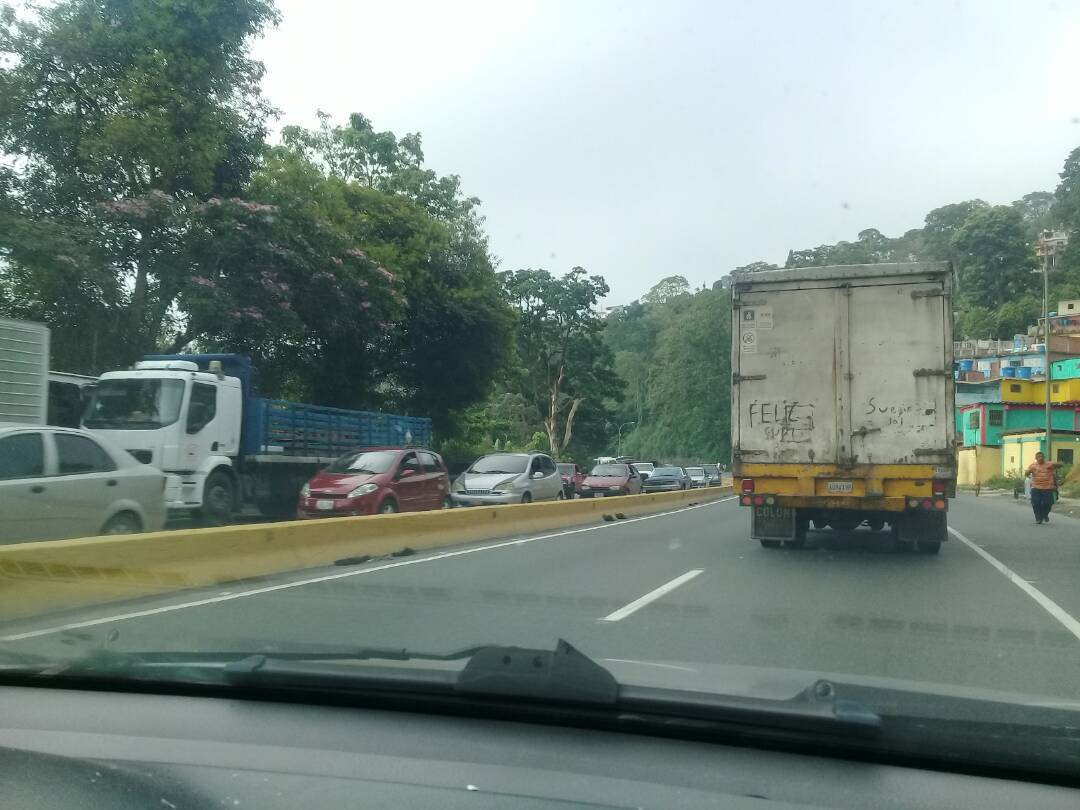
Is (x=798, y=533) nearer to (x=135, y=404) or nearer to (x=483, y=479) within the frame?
(x=483, y=479)

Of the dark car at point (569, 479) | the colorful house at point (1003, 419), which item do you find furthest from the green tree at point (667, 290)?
the dark car at point (569, 479)

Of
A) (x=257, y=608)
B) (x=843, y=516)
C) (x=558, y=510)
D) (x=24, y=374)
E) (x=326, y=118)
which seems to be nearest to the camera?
(x=257, y=608)

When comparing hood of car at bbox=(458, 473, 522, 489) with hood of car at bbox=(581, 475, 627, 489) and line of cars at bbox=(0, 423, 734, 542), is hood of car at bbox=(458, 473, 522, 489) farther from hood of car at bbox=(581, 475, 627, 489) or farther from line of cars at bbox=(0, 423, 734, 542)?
hood of car at bbox=(581, 475, 627, 489)

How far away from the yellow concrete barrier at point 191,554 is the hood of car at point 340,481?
1992 mm

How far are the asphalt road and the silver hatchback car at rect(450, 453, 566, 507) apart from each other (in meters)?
7.33

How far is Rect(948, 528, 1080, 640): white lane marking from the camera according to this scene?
823cm

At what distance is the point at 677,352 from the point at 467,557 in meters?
62.2

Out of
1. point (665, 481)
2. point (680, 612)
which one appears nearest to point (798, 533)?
point (680, 612)

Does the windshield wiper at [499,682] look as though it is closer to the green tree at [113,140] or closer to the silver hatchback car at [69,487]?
the silver hatchback car at [69,487]

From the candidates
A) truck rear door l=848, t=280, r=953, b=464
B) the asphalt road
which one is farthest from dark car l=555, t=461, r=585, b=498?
truck rear door l=848, t=280, r=953, b=464

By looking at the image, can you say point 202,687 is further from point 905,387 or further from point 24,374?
point 24,374

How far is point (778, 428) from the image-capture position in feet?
44.2

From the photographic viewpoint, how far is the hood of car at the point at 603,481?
33188 mm

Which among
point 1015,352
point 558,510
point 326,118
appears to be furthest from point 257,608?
point 1015,352
